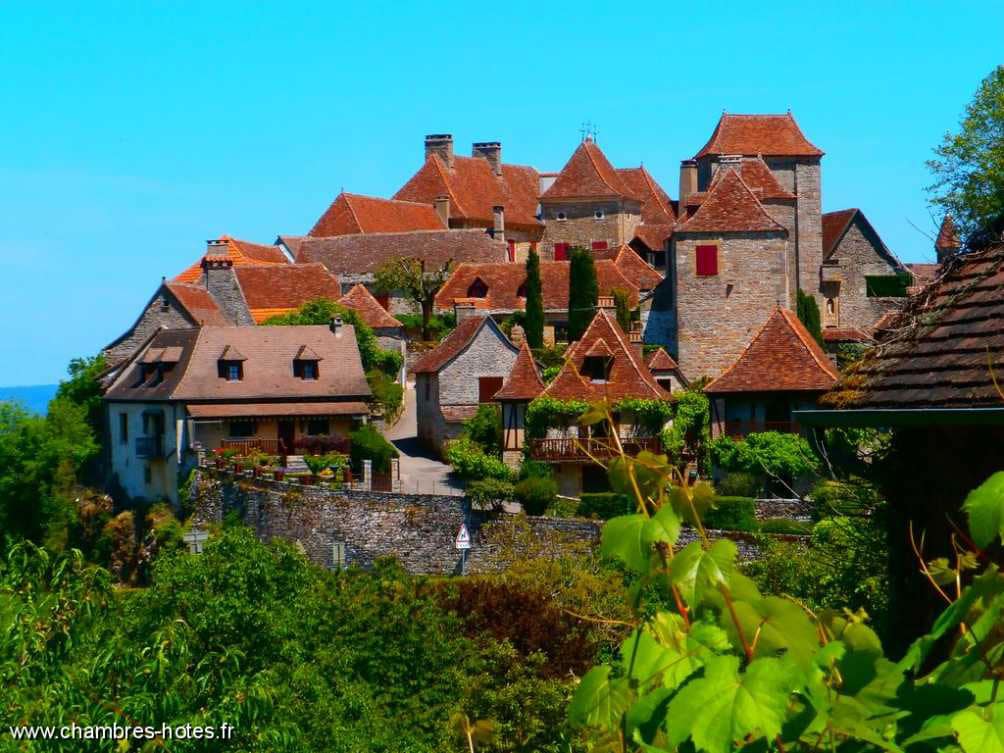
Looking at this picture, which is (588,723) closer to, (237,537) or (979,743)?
(979,743)

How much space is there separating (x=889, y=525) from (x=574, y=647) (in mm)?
17599

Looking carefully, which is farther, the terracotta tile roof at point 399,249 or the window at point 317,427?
the terracotta tile roof at point 399,249

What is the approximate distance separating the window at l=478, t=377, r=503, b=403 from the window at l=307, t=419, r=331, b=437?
19.2 ft

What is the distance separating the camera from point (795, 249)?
62.3 metres

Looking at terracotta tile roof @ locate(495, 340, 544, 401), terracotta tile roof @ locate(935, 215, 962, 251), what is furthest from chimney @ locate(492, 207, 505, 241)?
terracotta tile roof @ locate(935, 215, 962, 251)

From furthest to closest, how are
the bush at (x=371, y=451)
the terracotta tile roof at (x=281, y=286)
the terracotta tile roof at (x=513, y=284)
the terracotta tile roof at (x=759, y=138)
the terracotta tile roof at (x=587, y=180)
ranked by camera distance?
the terracotta tile roof at (x=587, y=180)
the terracotta tile roof at (x=759, y=138)
the terracotta tile roof at (x=281, y=286)
the terracotta tile roof at (x=513, y=284)
the bush at (x=371, y=451)

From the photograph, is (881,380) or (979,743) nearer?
(979,743)

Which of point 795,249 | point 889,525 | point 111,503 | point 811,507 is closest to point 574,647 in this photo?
point 811,507

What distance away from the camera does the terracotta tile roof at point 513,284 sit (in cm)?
6019

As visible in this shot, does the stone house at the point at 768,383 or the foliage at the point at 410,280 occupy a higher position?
the foliage at the point at 410,280

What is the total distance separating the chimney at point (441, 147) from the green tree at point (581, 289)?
3274 centimetres

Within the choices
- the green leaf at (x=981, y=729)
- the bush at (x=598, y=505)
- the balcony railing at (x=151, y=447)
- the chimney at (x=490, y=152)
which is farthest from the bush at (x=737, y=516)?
the chimney at (x=490, y=152)

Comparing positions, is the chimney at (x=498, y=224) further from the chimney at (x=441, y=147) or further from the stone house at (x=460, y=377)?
the stone house at (x=460, y=377)

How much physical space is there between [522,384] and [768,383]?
7603mm
